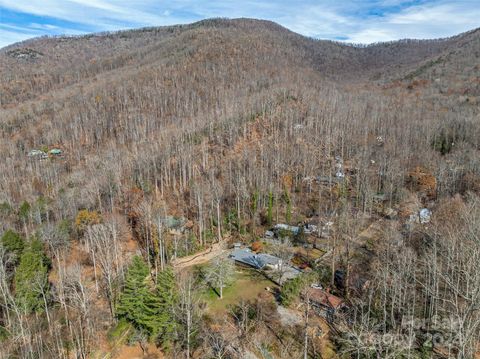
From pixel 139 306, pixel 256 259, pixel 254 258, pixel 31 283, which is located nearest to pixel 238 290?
pixel 256 259

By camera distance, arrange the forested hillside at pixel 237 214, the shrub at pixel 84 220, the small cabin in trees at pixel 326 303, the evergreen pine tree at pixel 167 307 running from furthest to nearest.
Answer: the shrub at pixel 84 220
the small cabin in trees at pixel 326 303
the evergreen pine tree at pixel 167 307
the forested hillside at pixel 237 214

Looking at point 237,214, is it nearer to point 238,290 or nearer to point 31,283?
point 238,290

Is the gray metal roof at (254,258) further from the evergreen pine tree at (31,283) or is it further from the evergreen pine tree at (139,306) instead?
the evergreen pine tree at (31,283)

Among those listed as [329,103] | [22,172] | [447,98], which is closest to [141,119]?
[22,172]

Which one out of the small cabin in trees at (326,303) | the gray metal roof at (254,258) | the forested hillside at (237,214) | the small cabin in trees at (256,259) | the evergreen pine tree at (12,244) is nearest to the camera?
the forested hillside at (237,214)

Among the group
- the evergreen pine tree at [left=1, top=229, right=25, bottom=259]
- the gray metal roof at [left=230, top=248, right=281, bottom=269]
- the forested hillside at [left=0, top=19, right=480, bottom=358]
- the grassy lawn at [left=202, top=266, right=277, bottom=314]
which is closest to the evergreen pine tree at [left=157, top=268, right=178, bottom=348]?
the forested hillside at [left=0, top=19, right=480, bottom=358]

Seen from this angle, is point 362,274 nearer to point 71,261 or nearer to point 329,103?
point 71,261

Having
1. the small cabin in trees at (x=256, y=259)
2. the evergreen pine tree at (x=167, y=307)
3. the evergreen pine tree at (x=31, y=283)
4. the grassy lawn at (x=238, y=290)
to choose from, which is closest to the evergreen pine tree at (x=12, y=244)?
the evergreen pine tree at (x=31, y=283)

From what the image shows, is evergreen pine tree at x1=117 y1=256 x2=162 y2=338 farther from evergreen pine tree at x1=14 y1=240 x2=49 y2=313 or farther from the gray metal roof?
the gray metal roof
